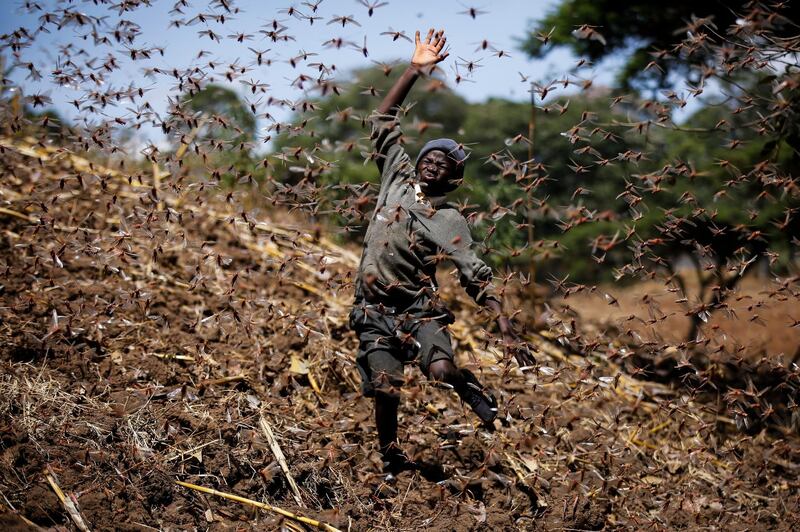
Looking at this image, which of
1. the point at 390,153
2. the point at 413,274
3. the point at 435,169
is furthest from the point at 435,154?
the point at 413,274

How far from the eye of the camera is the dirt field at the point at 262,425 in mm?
3234

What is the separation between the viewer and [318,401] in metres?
4.25

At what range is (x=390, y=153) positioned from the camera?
355cm

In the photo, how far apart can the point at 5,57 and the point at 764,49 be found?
4397 mm

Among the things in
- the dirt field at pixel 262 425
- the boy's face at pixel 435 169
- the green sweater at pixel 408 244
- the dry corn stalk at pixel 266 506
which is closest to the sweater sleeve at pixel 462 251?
the green sweater at pixel 408 244

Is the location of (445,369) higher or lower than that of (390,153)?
lower

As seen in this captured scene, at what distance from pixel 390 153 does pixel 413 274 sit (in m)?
0.66

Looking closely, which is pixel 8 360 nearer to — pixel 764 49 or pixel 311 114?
pixel 311 114

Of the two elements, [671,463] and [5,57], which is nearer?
[5,57]

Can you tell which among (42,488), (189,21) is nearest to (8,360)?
(42,488)

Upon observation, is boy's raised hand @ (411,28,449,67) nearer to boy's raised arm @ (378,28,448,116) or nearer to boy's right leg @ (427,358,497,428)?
boy's raised arm @ (378,28,448,116)

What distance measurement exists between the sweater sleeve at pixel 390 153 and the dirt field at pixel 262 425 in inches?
22.5

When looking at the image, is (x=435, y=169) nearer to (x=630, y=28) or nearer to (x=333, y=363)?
(x=333, y=363)

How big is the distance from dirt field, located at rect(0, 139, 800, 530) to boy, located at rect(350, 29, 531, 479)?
0.30 metres
